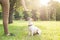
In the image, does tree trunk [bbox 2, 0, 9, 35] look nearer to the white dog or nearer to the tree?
the tree

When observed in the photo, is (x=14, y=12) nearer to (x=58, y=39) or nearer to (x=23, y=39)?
(x=23, y=39)

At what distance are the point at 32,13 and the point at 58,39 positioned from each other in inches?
13.4

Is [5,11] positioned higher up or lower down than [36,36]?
higher up

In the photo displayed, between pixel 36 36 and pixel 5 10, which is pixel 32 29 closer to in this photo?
pixel 36 36

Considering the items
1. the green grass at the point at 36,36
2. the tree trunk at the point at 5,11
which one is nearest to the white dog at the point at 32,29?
the green grass at the point at 36,36

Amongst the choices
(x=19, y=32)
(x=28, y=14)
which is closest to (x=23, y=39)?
(x=19, y=32)

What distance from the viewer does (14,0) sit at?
6.36 ft

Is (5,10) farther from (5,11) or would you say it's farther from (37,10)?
(37,10)

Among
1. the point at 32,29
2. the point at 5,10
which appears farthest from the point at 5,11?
the point at 32,29

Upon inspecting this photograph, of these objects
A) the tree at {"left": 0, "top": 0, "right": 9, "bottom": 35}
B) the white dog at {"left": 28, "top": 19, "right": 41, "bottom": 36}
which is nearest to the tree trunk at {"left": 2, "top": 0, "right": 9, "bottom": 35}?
the tree at {"left": 0, "top": 0, "right": 9, "bottom": 35}

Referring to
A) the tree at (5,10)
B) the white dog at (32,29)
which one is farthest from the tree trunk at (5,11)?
the white dog at (32,29)

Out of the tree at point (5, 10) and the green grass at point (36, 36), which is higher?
the tree at point (5, 10)

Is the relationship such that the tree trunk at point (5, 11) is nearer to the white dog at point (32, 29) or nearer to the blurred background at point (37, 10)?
the blurred background at point (37, 10)

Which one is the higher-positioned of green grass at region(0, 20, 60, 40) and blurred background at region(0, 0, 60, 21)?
blurred background at region(0, 0, 60, 21)
